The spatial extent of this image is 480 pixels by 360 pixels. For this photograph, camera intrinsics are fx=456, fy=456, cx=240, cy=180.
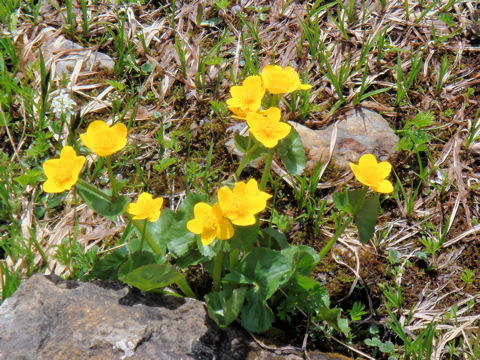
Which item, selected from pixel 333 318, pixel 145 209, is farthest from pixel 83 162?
pixel 333 318

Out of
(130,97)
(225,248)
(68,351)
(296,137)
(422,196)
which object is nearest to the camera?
(68,351)

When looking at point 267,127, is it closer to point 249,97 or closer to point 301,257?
point 249,97

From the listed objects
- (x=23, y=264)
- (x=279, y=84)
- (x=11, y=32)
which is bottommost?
(x=23, y=264)

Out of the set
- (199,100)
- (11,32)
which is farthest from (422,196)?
(11,32)

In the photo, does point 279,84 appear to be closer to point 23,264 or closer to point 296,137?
point 296,137

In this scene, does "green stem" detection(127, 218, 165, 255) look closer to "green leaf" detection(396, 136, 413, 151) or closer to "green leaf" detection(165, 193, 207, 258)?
"green leaf" detection(165, 193, 207, 258)

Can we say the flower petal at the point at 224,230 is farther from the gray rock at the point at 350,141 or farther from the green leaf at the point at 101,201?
the gray rock at the point at 350,141
